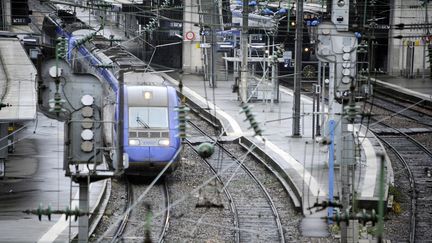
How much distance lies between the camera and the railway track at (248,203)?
20312mm

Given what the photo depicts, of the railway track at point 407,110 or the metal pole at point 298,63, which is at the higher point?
the metal pole at point 298,63

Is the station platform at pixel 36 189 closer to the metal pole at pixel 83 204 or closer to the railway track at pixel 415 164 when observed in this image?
the metal pole at pixel 83 204

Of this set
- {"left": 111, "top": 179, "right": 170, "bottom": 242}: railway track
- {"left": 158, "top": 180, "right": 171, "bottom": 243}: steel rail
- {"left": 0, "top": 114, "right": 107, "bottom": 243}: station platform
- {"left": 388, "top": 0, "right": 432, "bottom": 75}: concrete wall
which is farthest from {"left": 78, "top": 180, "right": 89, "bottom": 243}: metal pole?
{"left": 388, "top": 0, "right": 432, "bottom": 75}: concrete wall

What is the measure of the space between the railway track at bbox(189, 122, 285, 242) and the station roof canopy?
15.3 ft

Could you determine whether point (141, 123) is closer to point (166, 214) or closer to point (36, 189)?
point (36, 189)

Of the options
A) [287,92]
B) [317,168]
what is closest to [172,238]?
[317,168]

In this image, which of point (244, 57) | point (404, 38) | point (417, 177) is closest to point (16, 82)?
point (244, 57)

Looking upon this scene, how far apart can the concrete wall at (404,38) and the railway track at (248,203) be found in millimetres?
22538

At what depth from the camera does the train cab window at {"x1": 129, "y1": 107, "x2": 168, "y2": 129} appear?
24922 millimetres

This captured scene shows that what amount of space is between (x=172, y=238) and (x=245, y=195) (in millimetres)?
4660

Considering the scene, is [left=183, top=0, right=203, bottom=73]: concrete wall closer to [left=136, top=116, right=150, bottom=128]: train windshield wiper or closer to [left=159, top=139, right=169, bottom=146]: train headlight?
[left=136, top=116, right=150, bottom=128]: train windshield wiper

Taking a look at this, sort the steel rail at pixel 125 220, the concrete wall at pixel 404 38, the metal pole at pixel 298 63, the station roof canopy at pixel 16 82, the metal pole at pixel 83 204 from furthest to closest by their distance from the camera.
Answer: the concrete wall at pixel 404 38, the metal pole at pixel 298 63, the station roof canopy at pixel 16 82, the steel rail at pixel 125 220, the metal pole at pixel 83 204

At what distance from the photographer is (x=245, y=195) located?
24.2 metres

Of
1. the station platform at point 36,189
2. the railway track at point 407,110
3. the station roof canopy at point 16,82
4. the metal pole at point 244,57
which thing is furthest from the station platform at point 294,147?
the station roof canopy at point 16,82
